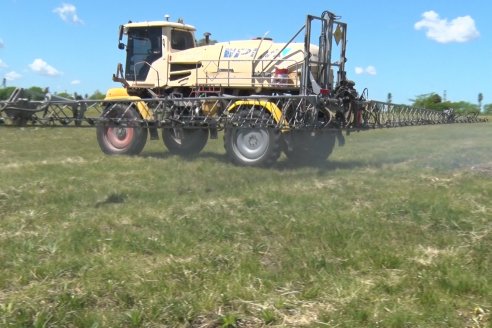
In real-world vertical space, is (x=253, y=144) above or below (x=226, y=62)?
below

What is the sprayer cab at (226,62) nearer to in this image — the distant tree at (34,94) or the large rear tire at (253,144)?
the large rear tire at (253,144)

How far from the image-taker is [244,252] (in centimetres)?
471

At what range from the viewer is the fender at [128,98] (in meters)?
12.7

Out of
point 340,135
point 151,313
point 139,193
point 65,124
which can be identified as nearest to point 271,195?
point 139,193

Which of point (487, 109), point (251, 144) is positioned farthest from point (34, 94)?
point (487, 109)

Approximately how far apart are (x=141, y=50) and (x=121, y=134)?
205 centimetres

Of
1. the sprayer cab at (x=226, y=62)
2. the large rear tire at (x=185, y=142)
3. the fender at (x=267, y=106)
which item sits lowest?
the large rear tire at (x=185, y=142)

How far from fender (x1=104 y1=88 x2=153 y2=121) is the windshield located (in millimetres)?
383

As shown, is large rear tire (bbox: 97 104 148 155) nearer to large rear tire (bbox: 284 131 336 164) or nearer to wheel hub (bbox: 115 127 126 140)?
wheel hub (bbox: 115 127 126 140)

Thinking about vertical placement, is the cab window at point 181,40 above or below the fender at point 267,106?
above

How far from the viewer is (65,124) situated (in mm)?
12250

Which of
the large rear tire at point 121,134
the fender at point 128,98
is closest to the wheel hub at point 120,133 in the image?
the large rear tire at point 121,134

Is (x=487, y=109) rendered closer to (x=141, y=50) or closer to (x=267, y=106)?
(x=141, y=50)

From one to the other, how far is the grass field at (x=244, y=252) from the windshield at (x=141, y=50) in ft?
16.2
